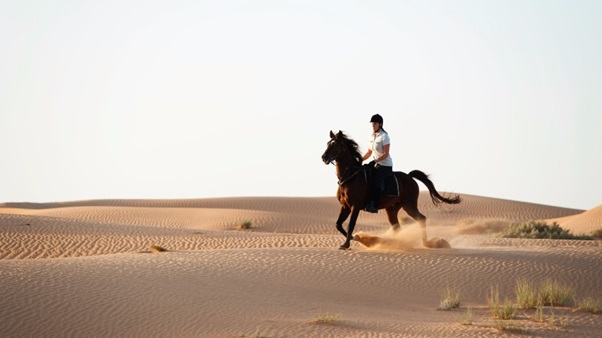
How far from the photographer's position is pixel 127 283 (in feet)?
44.2

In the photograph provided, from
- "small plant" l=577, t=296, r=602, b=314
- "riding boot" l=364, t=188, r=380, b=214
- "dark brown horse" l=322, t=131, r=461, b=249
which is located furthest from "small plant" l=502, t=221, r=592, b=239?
"small plant" l=577, t=296, r=602, b=314

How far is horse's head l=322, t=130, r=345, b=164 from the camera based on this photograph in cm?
1680

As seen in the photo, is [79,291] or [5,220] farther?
[5,220]

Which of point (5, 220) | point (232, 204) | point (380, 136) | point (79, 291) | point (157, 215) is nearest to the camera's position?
point (79, 291)

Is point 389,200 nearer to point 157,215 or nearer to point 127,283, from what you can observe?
point 127,283

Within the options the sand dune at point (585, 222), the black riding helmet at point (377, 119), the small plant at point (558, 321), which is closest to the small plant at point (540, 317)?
the small plant at point (558, 321)

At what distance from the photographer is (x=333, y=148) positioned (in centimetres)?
1697

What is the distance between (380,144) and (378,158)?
1.02ft

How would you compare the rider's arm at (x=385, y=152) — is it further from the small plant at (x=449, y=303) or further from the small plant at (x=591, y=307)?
the small plant at (x=591, y=307)

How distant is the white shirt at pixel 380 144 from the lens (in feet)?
56.5

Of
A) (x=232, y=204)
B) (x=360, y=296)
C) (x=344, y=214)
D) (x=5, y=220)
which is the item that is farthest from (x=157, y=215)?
(x=360, y=296)

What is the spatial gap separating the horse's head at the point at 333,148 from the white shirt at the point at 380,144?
0.68 meters

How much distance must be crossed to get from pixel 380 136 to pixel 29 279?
7.47 m

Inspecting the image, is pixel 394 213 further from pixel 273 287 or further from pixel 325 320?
pixel 325 320
